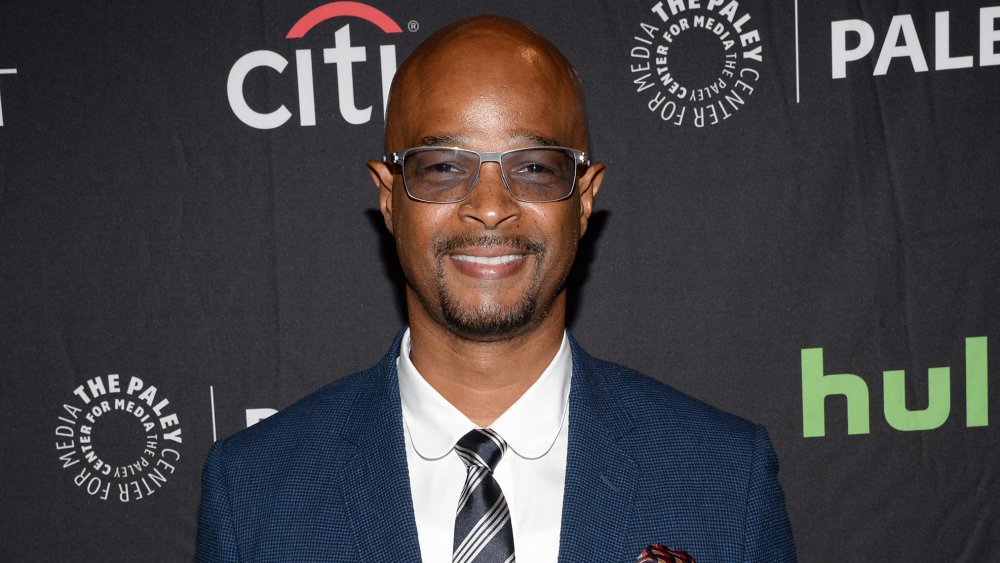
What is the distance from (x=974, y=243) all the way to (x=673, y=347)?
0.74 metres

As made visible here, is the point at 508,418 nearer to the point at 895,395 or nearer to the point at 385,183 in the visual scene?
the point at 385,183

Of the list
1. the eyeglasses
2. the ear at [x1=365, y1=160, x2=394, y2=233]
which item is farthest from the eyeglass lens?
the ear at [x1=365, y1=160, x2=394, y2=233]

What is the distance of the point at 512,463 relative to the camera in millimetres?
1275

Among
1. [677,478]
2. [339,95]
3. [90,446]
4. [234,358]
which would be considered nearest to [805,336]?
[677,478]

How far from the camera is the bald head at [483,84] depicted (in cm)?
122

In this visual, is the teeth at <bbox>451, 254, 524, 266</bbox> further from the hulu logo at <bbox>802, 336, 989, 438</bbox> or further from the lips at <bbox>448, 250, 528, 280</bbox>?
the hulu logo at <bbox>802, 336, 989, 438</bbox>

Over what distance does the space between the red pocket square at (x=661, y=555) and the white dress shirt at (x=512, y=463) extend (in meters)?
0.13

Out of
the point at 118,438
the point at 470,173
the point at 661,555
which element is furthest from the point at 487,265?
the point at 118,438

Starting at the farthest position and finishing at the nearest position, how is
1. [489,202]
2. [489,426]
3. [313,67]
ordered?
1. [313,67]
2. [489,426]
3. [489,202]

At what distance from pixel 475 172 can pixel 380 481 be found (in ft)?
1.55

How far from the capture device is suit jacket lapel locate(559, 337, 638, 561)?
3.89 ft

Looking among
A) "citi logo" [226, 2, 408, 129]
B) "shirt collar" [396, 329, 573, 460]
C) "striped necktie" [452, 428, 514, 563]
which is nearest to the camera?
"striped necktie" [452, 428, 514, 563]

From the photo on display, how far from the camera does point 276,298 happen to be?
1.98 metres

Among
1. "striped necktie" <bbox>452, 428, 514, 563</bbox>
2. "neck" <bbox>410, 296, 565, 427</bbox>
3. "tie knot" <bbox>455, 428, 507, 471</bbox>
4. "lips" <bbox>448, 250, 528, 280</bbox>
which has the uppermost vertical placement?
"lips" <bbox>448, 250, 528, 280</bbox>
